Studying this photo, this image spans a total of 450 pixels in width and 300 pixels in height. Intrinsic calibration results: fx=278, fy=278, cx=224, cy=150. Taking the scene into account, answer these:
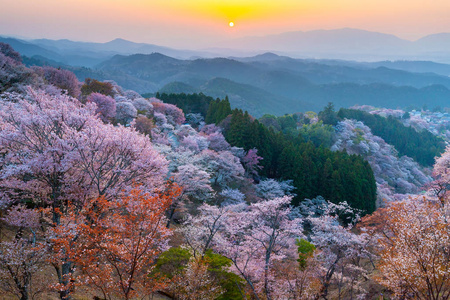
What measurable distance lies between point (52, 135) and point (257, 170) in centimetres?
3082

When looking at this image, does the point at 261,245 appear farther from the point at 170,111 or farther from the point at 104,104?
the point at 170,111

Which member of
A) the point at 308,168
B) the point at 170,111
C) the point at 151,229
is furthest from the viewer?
the point at 170,111

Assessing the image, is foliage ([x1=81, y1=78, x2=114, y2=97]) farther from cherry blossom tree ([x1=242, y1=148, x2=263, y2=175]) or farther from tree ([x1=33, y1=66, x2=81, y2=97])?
cherry blossom tree ([x1=242, y1=148, x2=263, y2=175])

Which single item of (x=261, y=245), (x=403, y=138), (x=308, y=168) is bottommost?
(x=403, y=138)

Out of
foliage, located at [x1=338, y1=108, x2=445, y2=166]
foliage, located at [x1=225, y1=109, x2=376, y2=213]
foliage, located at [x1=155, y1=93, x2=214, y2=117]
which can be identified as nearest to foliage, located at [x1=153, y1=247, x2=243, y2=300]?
foliage, located at [x1=225, y1=109, x2=376, y2=213]

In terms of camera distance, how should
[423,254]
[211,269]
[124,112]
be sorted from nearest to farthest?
[423,254] → [211,269] → [124,112]

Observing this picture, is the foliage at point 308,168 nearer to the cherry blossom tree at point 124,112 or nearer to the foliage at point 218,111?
the foliage at point 218,111

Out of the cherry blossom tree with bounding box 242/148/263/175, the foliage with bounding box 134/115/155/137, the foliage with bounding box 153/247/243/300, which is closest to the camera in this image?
the foliage with bounding box 153/247/243/300

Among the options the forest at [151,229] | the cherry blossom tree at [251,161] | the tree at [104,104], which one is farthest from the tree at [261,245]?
the tree at [104,104]

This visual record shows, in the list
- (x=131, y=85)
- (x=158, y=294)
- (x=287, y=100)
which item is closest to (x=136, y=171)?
(x=158, y=294)

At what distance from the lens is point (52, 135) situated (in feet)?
39.4

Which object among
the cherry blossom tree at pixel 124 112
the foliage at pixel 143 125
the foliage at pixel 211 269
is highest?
the cherry blossom tree at pixel 124 112

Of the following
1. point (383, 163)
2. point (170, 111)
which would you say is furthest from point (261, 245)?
point (383, 163)

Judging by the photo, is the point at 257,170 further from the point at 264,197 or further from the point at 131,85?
the point at 131,85
